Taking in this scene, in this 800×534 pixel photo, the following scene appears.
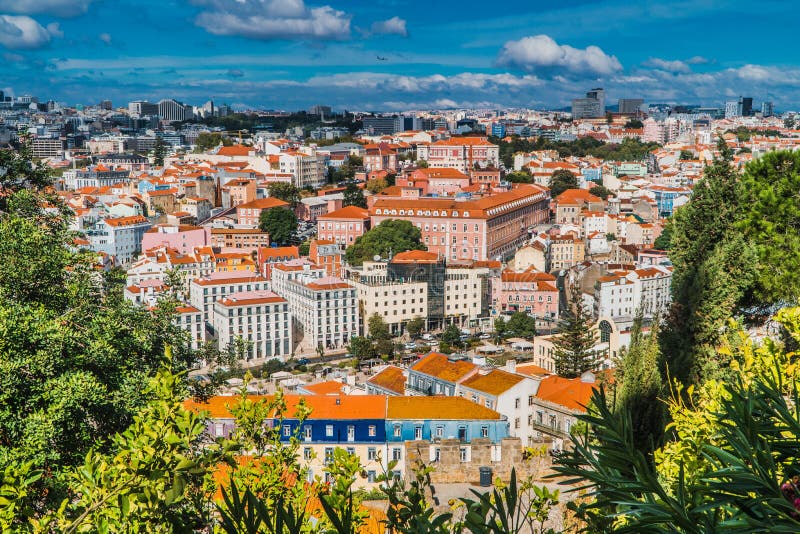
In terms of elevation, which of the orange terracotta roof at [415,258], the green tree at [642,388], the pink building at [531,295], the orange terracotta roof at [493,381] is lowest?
the pink building at [531,295]

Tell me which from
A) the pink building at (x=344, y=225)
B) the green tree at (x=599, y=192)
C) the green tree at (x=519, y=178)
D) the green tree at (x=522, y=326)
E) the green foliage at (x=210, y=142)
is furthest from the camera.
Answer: the green foliage at (x=210, y=142)

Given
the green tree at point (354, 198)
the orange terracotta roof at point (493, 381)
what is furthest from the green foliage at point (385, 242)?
the orange terracotta roof at point (493, 381)

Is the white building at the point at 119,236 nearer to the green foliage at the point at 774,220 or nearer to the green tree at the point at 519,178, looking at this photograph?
the green tree at the point at 519,178

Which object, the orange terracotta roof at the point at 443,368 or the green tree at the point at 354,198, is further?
the green tree at the point at 354,198

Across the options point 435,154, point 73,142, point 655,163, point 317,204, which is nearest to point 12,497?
point 317,204

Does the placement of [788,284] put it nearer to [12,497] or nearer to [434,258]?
[12,497]

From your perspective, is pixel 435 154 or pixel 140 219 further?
pixel 435 154
